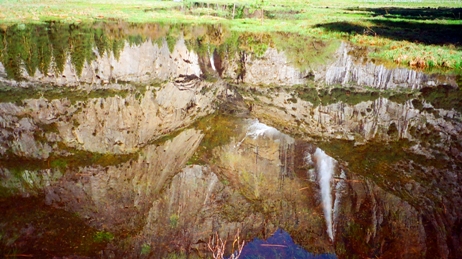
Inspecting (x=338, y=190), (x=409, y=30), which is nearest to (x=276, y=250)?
(x=338, y=190)

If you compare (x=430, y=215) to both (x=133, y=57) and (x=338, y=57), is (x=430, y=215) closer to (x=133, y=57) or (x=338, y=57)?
(x=338, y=57)

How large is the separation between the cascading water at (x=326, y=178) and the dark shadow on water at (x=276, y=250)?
830 mm

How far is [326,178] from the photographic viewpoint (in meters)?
9.91

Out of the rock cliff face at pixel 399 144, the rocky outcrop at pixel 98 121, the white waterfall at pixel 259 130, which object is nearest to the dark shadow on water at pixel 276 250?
the rock cliff face at pixel 399 144

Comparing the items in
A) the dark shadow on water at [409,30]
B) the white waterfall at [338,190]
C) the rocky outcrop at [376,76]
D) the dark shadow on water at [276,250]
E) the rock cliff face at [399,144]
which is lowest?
the dark shadow on water at [276,250]

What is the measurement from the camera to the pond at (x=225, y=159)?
752 cm

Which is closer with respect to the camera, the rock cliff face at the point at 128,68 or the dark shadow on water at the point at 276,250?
the dark shadow on water at the point at 276,250

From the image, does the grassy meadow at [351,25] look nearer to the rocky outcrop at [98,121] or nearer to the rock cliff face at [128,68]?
the rock cliff face at [128,68]

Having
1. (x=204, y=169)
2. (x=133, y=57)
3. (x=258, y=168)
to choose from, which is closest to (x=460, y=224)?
(x=258, y=168)

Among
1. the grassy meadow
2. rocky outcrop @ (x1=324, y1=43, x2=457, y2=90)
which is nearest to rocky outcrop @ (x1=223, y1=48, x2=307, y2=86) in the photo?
rocky outcrop @ (x1=324, y1=43, x2=457, y2=90)

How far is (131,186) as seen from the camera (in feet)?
31.2

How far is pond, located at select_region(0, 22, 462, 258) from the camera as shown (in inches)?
296

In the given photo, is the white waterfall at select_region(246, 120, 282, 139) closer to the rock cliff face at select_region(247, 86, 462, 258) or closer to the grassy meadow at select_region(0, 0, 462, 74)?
the rock cliff face at select_region(247, 86, 462, 258)

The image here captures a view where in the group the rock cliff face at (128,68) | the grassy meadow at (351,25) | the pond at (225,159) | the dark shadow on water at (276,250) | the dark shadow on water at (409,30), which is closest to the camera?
the dark shadow on water at (276,250)
